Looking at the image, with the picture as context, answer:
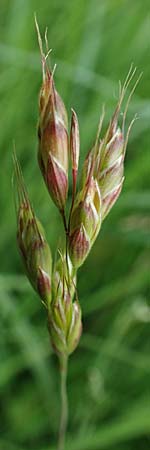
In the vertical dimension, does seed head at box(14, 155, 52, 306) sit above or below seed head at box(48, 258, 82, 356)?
above

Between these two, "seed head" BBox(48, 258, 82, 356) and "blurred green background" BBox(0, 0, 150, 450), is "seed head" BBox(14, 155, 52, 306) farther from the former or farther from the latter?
"blurred green background" BBox(0, 0, 150, 450)

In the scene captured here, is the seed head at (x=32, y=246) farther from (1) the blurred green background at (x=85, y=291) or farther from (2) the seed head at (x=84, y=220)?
(1) the blurred green background at (x=85, y=291)

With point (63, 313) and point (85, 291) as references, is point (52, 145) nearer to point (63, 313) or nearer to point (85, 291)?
point (63, 313)

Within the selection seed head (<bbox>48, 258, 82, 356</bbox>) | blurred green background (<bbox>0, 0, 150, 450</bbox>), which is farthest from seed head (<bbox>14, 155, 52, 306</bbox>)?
blurred green background (<bbox>0, 0, 150, 450</bbox>)

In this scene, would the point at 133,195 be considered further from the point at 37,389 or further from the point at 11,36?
the point at 11,36

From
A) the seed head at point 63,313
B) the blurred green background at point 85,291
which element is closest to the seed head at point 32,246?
the seed head at point 63,313

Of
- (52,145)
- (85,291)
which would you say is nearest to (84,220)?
(52,145)

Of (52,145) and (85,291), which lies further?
(85,291)

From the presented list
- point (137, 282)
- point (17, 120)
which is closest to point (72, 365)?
point (137, 282)
